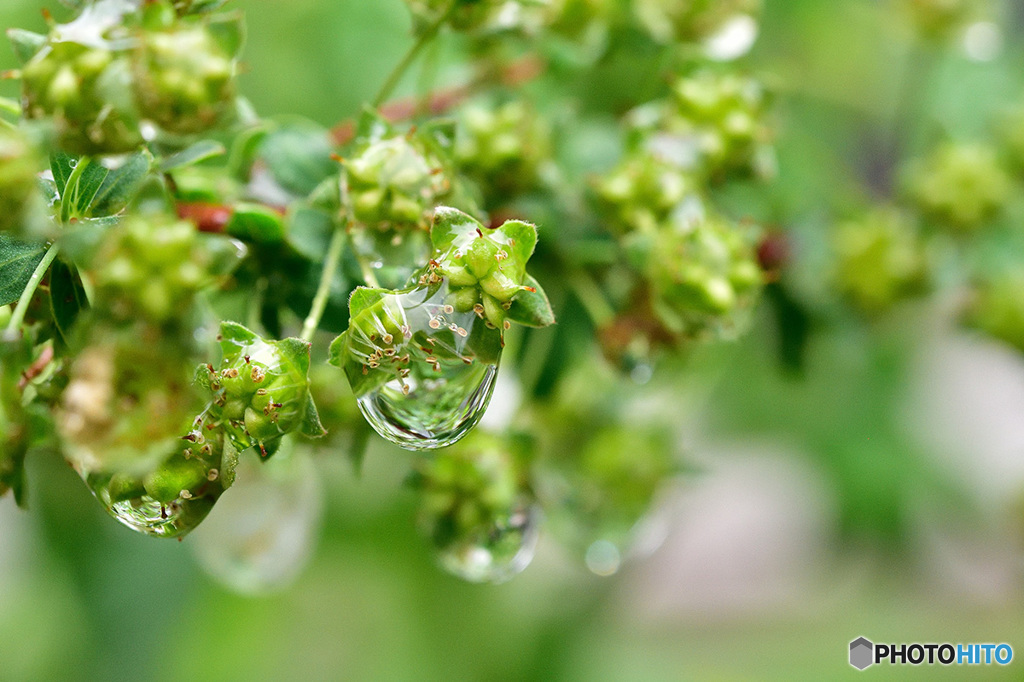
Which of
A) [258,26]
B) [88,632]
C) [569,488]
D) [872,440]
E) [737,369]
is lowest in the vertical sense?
[88,632]

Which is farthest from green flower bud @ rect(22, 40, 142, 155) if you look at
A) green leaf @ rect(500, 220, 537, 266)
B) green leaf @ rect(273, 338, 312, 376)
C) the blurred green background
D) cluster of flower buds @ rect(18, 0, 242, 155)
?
the blurred green background

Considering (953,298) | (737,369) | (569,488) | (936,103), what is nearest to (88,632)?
(569,488)

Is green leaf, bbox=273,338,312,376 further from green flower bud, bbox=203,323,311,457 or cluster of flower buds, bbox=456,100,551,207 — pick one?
cluster of flower buds, bbox=456,100,551,207

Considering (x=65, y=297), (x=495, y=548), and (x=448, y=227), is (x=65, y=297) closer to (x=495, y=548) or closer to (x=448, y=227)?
(x=448, y=227)

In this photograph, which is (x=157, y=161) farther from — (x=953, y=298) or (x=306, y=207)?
(x=953, y=298)

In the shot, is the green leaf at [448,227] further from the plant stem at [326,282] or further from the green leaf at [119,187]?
the green leaf at [119,187]

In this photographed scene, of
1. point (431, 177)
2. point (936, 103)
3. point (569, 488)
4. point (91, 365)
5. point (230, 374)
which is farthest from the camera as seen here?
point (936, 103)

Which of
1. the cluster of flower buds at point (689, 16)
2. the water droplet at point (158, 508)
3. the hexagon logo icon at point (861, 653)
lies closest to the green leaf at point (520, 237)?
the water droplet at point (158, 508)
